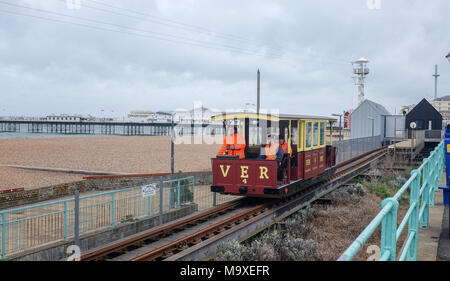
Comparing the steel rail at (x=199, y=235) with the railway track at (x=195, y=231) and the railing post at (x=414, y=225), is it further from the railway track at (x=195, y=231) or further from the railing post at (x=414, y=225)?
the railing post at (x=414, y=225)

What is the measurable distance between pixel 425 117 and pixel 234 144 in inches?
1433

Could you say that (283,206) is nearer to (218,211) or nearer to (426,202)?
(218,211)

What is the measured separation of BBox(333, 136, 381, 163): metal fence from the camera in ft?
86.3

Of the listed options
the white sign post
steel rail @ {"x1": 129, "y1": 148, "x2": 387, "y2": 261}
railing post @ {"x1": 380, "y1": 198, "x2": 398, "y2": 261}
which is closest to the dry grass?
steel rail @ {"x1": 129, "y1": 148, "x2": 387, "y2": 261}

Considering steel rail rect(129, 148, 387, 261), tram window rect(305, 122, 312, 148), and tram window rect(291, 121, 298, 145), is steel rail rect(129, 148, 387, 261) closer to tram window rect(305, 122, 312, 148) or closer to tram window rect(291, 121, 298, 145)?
tram window rect(305, 122, 312, 148)

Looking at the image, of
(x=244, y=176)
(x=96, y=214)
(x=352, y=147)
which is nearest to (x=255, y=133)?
(x=244, y=176)

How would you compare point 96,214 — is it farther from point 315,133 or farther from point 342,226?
point 315,133

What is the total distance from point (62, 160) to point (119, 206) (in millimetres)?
26072

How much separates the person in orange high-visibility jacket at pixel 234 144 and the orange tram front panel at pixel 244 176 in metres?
0.35

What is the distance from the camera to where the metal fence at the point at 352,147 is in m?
26.3

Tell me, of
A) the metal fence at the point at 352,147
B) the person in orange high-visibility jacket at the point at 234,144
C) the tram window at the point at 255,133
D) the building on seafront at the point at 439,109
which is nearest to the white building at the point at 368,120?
the building on seafront at the point at 439,109

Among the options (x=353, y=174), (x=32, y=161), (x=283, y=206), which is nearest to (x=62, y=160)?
(x=32, y=161)

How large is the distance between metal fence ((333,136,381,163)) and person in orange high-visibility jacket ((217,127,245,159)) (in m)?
13.2
